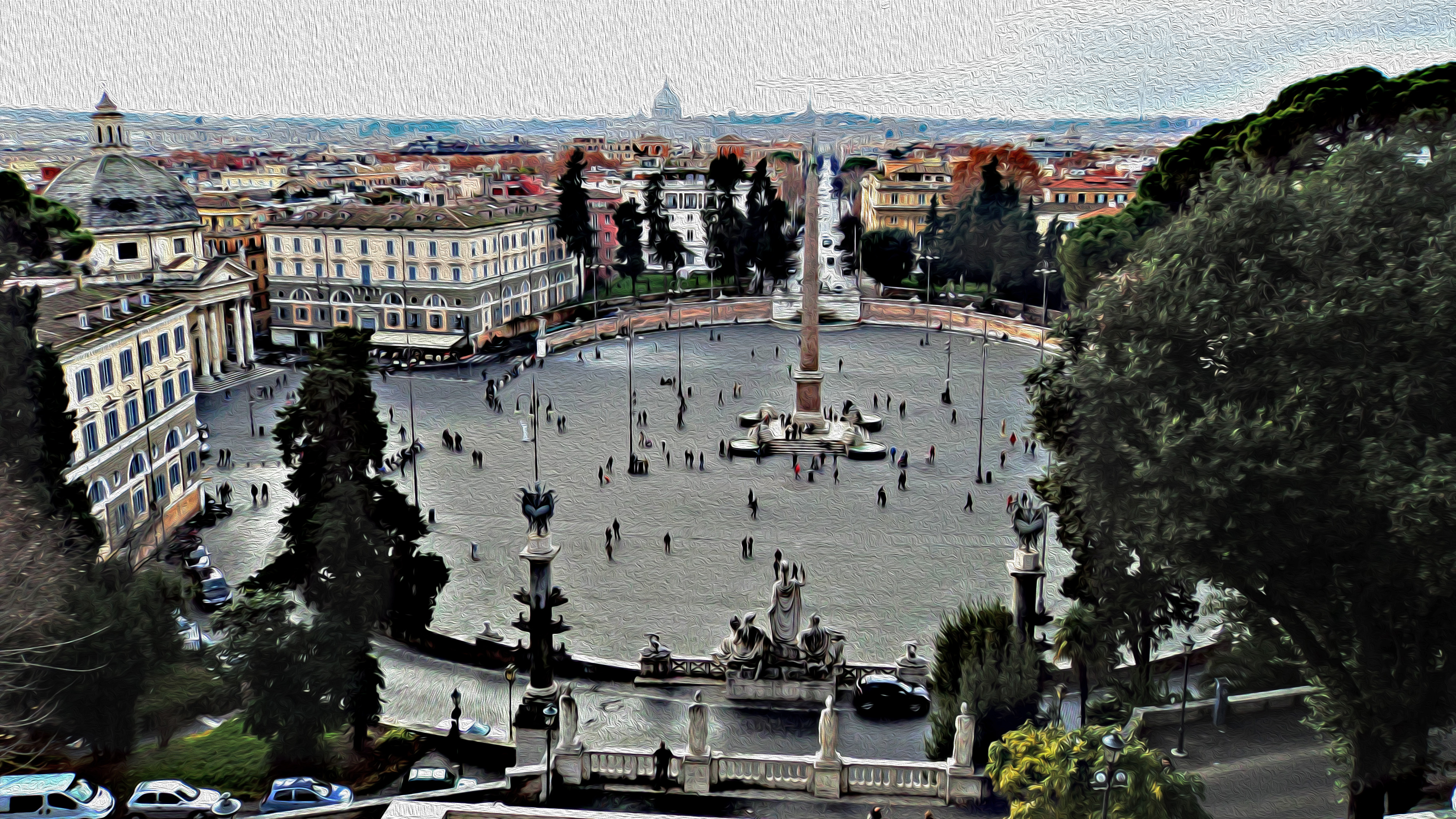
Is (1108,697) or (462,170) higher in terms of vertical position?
(462,170)

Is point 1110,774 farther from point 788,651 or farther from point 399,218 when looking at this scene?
point 399,218

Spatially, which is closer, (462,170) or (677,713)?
(677,713)

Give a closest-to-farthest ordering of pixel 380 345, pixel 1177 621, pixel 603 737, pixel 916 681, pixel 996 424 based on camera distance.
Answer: pixel 1177 621, pixel 603 737, pixel 916 681, pixel 996 424, pixel 380 345

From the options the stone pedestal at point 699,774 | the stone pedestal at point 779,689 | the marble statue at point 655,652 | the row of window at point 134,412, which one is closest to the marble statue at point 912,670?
the stone pedestal at point 779,689

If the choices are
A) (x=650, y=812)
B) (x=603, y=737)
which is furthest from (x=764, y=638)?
(x=650, y=812)

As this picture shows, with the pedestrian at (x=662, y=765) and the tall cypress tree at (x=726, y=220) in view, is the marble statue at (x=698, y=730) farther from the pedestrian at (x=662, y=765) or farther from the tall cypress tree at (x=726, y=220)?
A: the tall cypress tree at (x=726, y=220)

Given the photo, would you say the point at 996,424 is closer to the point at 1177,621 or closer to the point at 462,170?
the point at 1177,621
